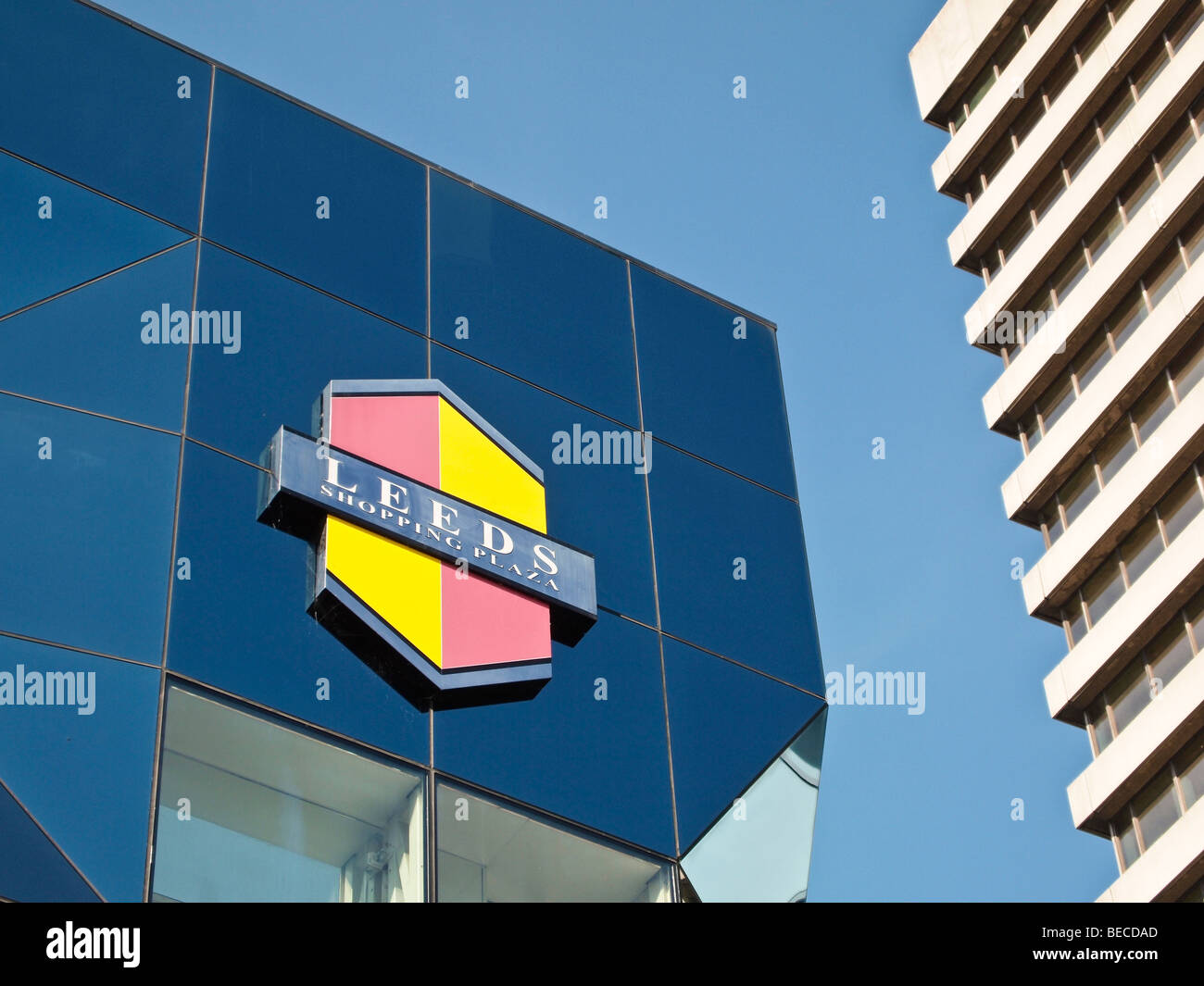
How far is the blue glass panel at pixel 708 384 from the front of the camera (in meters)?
20.3

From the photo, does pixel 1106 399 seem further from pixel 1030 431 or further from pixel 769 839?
pixel 769 839

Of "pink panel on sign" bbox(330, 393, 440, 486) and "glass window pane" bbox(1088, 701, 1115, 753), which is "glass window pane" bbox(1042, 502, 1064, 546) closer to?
"glass window pane" bbox(1088, 701, 1115, 753)

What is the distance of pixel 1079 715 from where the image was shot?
49781mm

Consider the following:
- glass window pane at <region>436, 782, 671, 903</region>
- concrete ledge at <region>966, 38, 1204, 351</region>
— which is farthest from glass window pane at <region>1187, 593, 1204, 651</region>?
glass window pane at <region>436, 782, 671, 903</region>

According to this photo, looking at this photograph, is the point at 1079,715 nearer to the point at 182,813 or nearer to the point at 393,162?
the point at 393,162

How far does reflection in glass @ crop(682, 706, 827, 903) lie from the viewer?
16875 mm

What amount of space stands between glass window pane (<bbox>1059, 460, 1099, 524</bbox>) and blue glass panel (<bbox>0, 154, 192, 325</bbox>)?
3903cm

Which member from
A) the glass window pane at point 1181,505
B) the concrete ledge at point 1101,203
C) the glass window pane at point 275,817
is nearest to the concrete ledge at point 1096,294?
the concrete ledge at point 1101,203

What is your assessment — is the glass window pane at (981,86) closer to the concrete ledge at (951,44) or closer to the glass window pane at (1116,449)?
the concrete ledge at (951,44)

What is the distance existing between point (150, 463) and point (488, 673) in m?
3.47

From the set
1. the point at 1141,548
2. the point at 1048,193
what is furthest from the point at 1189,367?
the point at 1048,193

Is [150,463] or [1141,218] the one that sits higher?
[1141,218]
